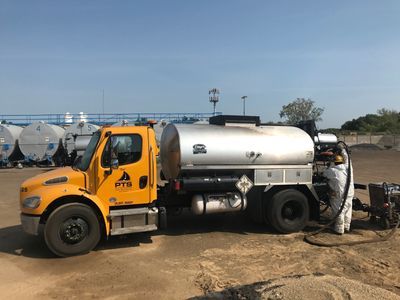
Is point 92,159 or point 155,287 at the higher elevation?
point 92,159

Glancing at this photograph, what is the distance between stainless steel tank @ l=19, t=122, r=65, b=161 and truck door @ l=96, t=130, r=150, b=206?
23.3m

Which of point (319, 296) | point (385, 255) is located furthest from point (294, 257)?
point (319, 296)

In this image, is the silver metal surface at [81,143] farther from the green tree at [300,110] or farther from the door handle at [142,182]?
the green tree at [300,110]

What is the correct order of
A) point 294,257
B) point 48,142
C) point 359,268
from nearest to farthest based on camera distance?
point 359,268, point 294,257, point 48,142

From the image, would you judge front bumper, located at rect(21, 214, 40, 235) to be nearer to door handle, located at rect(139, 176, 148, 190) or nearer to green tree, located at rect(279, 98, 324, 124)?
door handle, located at rect(139, 176, 148, 190)

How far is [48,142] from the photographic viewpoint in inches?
1166

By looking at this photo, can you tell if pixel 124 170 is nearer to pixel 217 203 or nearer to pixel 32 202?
pixel 32 202

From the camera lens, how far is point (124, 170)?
26.1ft

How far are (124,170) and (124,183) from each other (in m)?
0.26

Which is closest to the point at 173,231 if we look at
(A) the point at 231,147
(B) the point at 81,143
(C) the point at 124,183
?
(C) the point at 124,183

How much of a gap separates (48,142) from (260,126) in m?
23.5

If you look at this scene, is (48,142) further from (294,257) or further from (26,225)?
(294,257)

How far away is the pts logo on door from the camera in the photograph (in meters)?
7.91

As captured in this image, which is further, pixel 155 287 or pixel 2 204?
pixel 2 204
